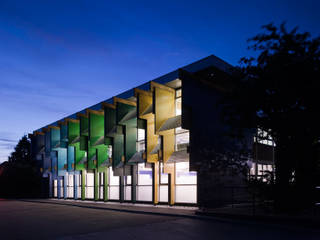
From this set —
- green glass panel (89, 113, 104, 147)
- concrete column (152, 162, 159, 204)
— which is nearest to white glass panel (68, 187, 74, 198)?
green glass panel (89, 113, 104, 147)

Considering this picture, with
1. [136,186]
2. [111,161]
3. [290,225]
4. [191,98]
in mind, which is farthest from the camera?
[111,161]

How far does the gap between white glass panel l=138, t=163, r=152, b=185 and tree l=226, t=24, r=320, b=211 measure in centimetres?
1161

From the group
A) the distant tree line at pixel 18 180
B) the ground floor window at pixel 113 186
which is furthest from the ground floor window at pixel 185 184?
the distant tree line at pixel 18 180

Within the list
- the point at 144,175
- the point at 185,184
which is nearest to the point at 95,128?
the point at 144,175

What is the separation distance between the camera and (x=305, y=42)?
14.9 meters

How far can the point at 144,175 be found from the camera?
26.1m

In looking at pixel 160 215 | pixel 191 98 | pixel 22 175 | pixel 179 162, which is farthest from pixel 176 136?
pixel 22 175

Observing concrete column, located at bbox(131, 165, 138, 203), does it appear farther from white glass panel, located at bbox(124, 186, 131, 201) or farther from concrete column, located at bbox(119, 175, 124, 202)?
concrete column, located at bbox(119, 175, 124, 202)

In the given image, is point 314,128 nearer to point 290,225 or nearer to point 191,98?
point 290,225

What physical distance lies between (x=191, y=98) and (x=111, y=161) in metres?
11.1

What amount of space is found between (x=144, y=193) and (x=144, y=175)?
57.3 inches

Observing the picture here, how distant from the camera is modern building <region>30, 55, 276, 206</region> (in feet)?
68.7

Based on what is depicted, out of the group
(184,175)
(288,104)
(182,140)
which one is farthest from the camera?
(182,140)

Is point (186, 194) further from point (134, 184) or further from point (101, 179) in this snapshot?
point (101, 179)
